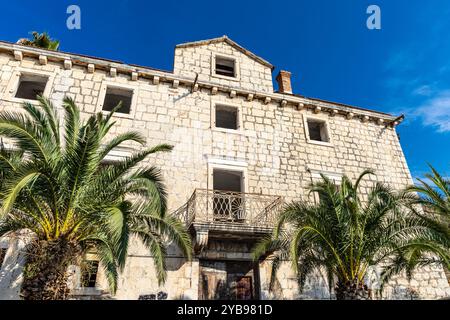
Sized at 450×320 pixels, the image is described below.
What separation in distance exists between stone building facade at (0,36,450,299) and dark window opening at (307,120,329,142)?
2.5 inches

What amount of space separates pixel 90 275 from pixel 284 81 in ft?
37.5

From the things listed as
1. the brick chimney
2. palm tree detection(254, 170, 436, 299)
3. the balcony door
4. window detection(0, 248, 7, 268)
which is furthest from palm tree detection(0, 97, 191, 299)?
the brick chimney

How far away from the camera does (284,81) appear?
14.4 meters

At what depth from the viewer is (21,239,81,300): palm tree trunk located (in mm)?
5766

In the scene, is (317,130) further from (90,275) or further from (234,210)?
(90,275)

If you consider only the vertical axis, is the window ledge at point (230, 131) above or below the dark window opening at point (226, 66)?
below

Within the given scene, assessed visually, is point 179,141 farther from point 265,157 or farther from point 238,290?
point 238,290

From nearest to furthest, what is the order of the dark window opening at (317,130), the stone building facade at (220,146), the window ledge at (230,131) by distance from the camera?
the stone building facade at (220,146) → the window ledge at (230,131) → the dark window opening at (317,130)

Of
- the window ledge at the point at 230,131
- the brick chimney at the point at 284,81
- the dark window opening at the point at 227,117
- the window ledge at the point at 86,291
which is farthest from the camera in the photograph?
the brick chimney at the point at 284,81

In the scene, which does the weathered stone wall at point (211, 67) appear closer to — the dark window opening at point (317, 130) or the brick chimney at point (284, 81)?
the brick chimney at point (284, 81)

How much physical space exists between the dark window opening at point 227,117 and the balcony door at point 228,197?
214 cm

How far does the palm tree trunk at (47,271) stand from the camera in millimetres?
5766

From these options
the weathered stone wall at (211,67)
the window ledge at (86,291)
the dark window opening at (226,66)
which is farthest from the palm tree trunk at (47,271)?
the dark window opening at (226,66)
